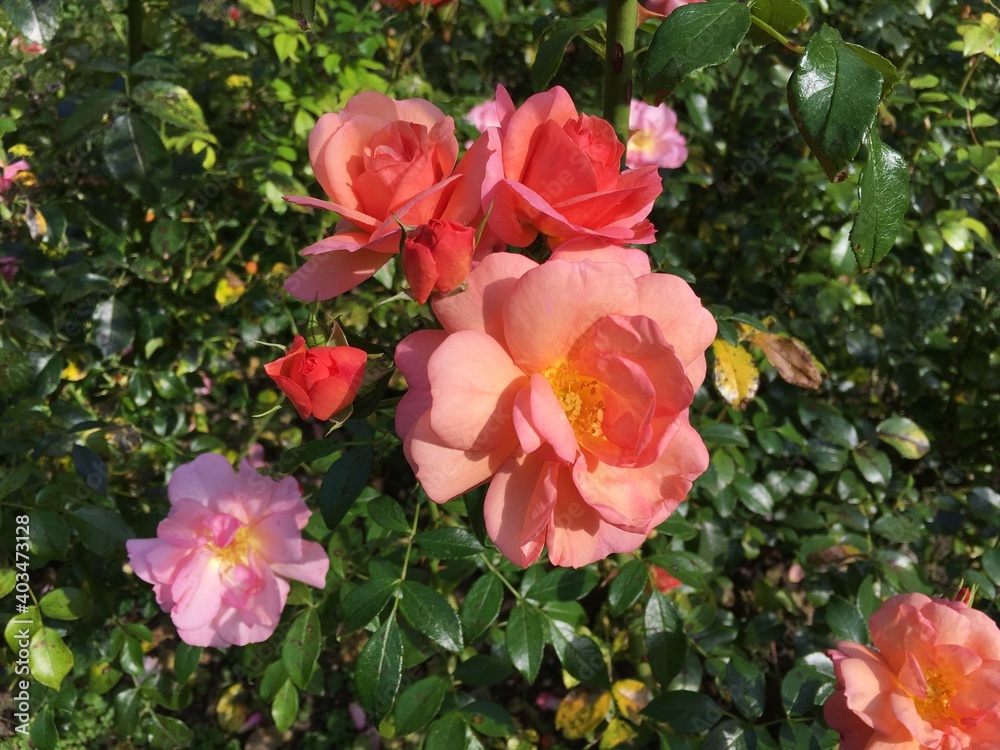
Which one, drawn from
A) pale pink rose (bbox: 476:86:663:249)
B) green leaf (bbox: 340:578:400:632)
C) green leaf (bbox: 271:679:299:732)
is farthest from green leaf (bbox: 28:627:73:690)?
pale pink rose (bbox: 476:86:663:249)

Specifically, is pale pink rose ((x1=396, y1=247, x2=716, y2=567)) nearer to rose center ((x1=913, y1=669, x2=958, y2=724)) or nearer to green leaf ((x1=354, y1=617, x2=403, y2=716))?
green leaf ((x1=354, y1=617, x2=403, y2=716))

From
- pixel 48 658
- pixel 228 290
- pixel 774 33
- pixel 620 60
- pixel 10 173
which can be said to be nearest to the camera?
pixel 774 33

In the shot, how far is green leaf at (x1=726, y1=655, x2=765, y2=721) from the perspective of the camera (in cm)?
115

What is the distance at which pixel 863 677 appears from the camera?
3.20 ft

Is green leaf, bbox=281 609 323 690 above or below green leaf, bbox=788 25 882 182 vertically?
below

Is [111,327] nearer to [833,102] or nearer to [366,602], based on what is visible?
[366,602]

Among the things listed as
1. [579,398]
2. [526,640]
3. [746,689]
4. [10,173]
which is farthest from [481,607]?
[10,173]

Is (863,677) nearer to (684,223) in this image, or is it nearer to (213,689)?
(684,223)

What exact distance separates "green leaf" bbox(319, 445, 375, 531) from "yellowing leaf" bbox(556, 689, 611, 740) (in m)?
0.91

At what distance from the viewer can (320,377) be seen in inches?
26.4

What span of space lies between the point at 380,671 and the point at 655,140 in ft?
5.53

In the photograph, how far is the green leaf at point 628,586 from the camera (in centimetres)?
128

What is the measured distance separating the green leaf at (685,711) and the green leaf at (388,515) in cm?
56

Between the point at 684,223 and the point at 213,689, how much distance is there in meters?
2.22
